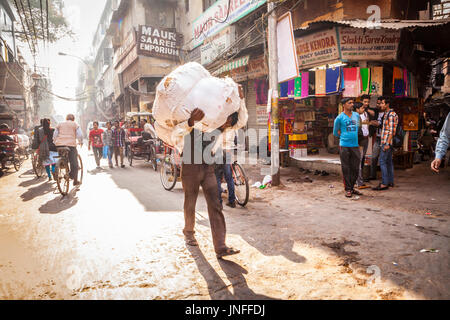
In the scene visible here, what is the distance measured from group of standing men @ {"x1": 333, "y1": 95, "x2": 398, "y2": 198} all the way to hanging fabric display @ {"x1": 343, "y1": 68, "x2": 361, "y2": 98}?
1449 millimetres

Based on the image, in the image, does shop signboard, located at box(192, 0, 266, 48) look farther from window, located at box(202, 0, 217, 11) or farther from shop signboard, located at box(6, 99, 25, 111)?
shop signboard, located at box(6, 99, 25, 111)

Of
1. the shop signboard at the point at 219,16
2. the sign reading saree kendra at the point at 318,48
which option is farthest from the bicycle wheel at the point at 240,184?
the shop signboard at the point at 219,16

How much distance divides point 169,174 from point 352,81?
6150 millimetres

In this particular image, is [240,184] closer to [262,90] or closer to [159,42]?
[262,90]

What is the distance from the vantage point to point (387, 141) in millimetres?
6785

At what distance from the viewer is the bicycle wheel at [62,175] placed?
23.0 feet

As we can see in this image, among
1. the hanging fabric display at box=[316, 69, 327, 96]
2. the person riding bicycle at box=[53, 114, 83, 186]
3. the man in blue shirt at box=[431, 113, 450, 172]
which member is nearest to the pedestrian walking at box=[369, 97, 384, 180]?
the hanging fabric display at box=[316, 69, 327, 96]

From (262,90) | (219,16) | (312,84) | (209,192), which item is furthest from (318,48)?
(209,192)

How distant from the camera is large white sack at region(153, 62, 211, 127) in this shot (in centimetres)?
319

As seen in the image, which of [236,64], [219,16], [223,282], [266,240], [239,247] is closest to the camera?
[223,282]

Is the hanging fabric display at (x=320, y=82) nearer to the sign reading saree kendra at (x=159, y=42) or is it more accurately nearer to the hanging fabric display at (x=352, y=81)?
the hanging fabric display at (x=352, y=81)

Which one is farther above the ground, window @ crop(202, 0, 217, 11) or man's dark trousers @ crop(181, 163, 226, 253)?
window @ crop(202, 0, 217, 11)
